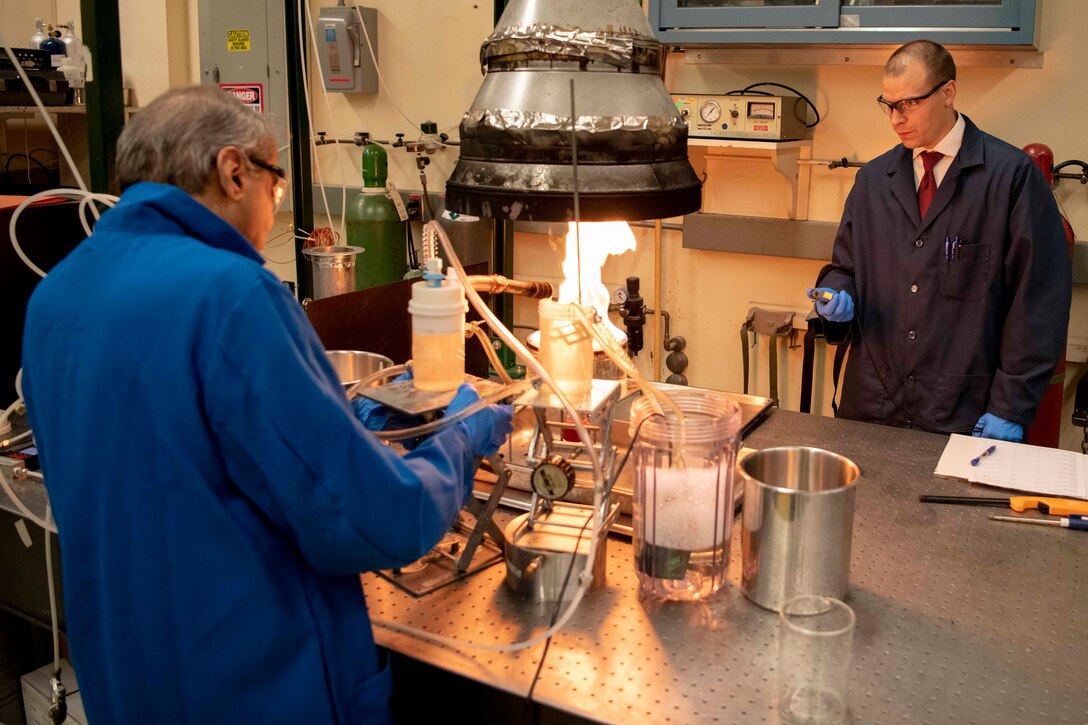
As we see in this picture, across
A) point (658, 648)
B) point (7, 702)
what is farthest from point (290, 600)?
point (7, 702)

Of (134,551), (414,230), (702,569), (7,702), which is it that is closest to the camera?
(134,551)

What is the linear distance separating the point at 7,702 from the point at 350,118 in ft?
8.36

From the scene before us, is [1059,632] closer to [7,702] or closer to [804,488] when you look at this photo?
[804,488]

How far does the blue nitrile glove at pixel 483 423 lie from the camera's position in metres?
1.33

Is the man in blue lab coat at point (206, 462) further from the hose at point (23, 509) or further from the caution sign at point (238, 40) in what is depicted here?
the caution sign at point (238, 40)

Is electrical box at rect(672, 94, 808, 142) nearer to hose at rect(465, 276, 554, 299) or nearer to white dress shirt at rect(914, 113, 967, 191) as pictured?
white dress shirt at rect(914, 113, 967, 191)

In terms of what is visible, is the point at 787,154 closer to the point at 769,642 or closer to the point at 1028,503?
the point at 1028,503

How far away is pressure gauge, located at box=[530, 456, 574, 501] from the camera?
1326 mm

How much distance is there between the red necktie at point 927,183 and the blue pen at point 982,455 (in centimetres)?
77

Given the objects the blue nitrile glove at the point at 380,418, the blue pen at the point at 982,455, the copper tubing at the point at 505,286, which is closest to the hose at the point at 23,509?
the blue nitrile glove at the point at 380,418

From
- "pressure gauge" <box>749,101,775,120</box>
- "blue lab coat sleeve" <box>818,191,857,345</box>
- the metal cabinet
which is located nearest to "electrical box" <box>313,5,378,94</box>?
the metal cabinet

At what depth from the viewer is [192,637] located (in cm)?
111

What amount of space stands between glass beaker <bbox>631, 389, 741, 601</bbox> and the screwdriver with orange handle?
513 millimetres

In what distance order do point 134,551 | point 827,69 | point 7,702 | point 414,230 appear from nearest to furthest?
point 134,551
point 7,702
point 827,69
point 414,230
